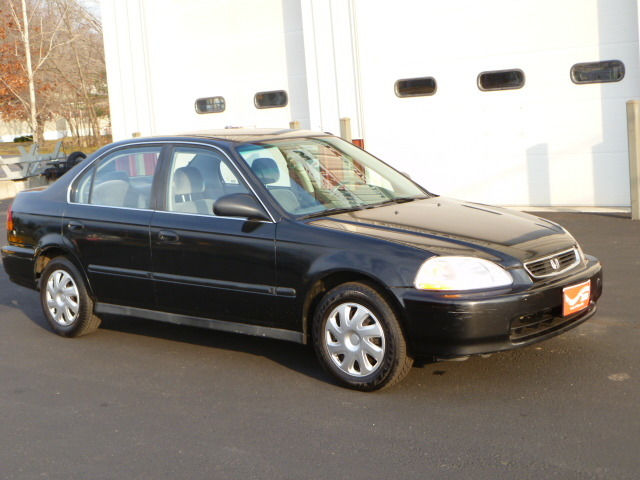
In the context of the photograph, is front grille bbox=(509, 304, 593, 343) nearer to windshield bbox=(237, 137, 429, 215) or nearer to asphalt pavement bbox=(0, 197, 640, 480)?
asphalt pavement bbox=(0, 197, 640, 480)

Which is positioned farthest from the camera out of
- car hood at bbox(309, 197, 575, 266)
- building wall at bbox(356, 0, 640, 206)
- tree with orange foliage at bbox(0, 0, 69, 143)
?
tree with orange foliage at bbox(0, 0, 69, 143)

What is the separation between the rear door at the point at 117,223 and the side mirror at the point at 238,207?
2.65ft

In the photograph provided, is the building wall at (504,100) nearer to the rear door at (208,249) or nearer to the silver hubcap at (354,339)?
the rear door at (208,249)

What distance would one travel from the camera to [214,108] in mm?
15227

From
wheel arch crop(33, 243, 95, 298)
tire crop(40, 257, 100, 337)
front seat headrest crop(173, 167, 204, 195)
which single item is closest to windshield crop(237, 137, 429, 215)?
front seat headrest crop(173, 167, 204, 195)

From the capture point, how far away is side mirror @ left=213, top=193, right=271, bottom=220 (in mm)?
5613

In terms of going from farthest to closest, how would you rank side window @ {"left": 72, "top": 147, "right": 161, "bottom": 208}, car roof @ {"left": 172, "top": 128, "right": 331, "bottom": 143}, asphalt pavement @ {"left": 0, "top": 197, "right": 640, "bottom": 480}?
1. side window @ {"left": 72, "top": 147, "right": 161, "bottom": 208}
2. car roof @ {"left": 172, "top": 128, "right": 331, "bottom": 143}
3. asphalt pavement @ {"left": 0, "top": 197, "right": 640, "bottom": 480}

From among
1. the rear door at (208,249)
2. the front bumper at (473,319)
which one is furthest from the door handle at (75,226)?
the front bumper at (473,319)

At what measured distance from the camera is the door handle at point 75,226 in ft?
21.8

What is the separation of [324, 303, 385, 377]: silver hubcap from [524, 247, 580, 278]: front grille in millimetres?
910

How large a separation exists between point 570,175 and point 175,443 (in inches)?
333

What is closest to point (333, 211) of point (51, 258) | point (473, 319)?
point (473, 319)

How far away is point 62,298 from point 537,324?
11.7ft

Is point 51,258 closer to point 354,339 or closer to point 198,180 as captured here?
point 198,180
